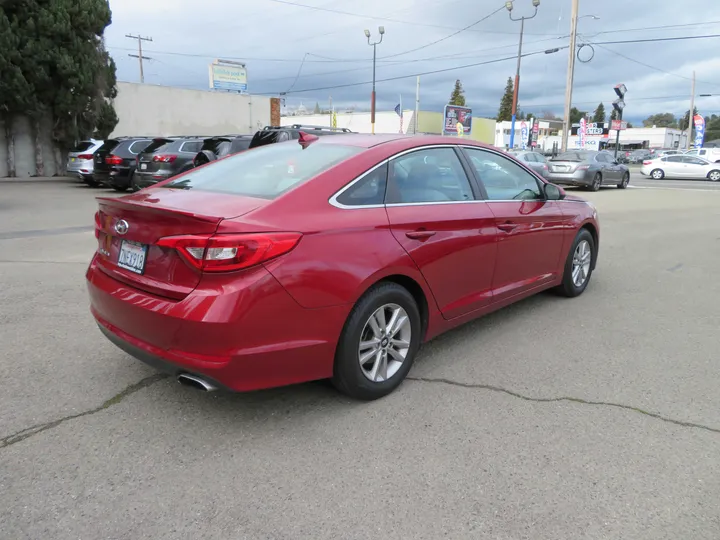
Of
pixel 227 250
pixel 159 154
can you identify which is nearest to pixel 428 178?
pixel 227 250

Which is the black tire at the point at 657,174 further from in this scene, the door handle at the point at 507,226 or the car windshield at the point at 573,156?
the door handle at the point at 507,226

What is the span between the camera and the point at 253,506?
246 cm

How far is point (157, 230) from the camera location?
9.52ft

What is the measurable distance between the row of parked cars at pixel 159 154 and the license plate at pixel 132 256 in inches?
309

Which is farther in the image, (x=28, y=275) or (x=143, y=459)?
(x=28, y=275)

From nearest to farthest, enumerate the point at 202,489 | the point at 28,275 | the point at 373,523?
the point at 373,523
the point at 202,489
the point at 28,275

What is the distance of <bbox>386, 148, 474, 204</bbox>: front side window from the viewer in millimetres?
3596

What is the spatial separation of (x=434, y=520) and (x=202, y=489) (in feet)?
3.51

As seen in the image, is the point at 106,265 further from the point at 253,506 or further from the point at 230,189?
the point at 253,506

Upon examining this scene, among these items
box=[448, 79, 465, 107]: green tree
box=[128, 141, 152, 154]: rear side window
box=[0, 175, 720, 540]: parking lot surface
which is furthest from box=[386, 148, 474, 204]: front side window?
box=[448, 79, 465, 107]: green tree

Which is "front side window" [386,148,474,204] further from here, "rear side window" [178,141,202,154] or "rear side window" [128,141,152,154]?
"rear side window" [128,141,152,154]

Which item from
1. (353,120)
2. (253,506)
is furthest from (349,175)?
(353,120)

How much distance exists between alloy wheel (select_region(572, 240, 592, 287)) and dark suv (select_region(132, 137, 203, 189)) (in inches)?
386

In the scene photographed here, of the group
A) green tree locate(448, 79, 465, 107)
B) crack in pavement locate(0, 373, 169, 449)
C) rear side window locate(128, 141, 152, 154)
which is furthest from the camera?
green tree locate(448, 79, 465, 107)
